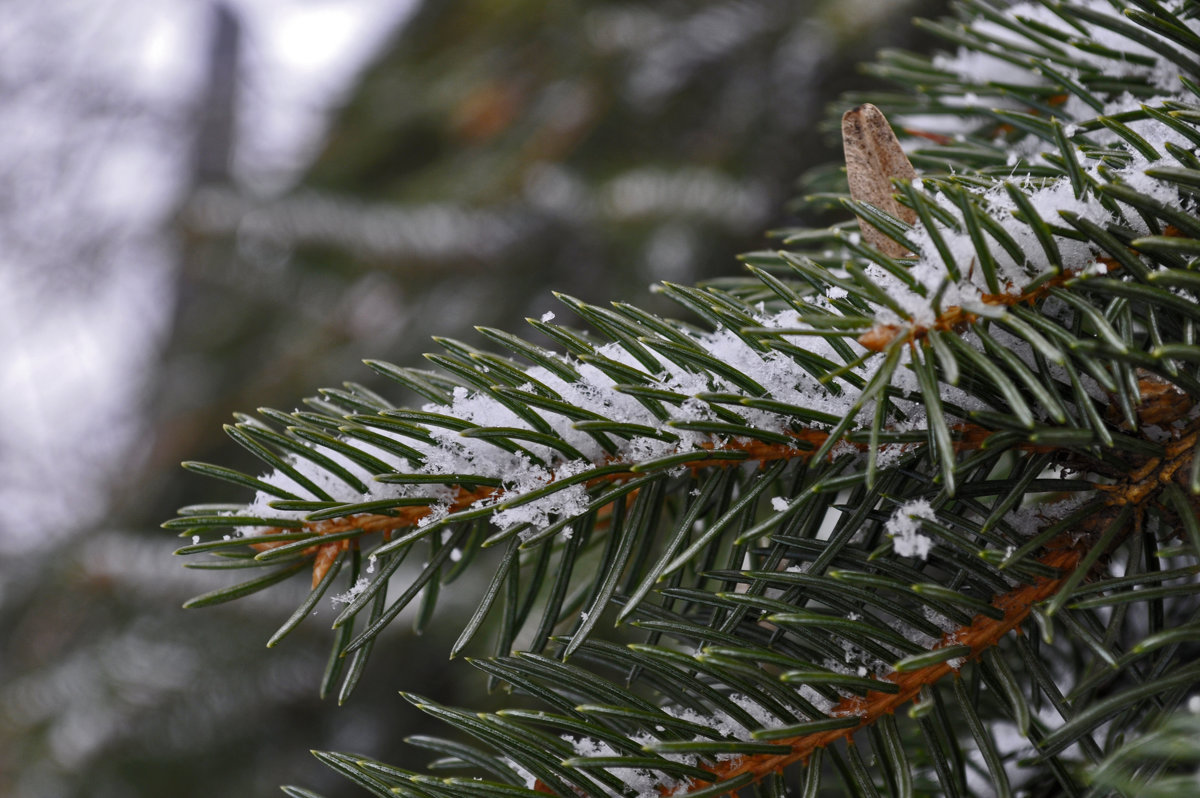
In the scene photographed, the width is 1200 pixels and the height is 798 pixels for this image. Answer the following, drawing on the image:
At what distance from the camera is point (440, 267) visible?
4.51ft

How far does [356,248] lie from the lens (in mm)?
1441

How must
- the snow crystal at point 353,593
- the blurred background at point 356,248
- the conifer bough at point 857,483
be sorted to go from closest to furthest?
1. the conifer bough at point 857,483
2. the snow crystal at point 353,593
3. the blurred background at point 356,248

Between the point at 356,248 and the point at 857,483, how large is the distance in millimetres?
1297

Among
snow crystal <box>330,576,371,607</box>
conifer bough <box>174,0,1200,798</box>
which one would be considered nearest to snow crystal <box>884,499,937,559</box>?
conifer bough <box>174,0,1200,798</box>

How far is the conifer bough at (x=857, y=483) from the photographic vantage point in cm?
27

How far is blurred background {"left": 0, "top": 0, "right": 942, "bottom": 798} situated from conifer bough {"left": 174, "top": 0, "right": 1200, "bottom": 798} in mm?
254

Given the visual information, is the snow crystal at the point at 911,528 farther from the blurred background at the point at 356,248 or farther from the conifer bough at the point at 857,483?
the blurred background at the point at 356,248

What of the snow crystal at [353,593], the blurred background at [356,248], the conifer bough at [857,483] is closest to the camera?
the conifer bough at [857,483]

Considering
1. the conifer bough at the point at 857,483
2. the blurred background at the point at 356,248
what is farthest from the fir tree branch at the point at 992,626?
the blurred background at the point at 356,248

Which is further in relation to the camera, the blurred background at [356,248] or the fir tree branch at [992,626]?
the blurred background at [356,248]

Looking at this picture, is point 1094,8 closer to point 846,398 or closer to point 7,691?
point 846,398

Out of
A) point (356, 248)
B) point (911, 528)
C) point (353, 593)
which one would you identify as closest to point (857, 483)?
point (911, 528)

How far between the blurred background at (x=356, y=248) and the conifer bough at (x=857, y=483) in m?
0.25

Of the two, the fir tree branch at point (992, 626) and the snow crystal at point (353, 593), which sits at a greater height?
the fir tree branch at point (992, 626)
